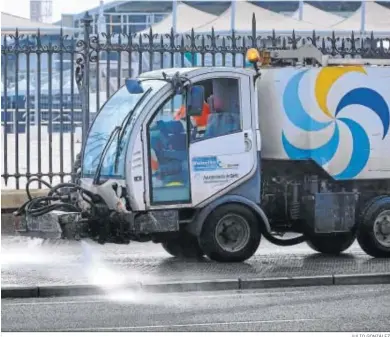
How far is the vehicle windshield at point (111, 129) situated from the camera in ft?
46.3

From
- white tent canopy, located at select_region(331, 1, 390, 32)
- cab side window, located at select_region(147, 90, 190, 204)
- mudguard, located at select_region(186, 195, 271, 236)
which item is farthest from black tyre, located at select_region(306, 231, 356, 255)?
white tent canopy, located at select_region(331, 1, 390, 32)

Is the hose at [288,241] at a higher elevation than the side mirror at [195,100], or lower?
lower

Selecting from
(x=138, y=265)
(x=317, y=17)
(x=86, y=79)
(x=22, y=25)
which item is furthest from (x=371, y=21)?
(x=138, y=265)

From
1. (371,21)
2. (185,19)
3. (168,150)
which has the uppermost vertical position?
(185,19)

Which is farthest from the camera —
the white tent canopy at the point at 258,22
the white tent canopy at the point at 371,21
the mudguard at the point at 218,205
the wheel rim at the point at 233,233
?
the white tent canopy at the point at 371,21

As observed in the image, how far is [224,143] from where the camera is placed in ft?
46.9

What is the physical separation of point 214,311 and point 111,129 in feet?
12.7

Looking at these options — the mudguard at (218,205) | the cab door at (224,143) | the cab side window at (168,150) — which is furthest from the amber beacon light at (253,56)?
the mudguard at (218,205)

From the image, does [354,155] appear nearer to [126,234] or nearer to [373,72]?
[373,72]

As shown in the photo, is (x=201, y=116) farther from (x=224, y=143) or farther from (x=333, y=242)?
(x=333, y=242)

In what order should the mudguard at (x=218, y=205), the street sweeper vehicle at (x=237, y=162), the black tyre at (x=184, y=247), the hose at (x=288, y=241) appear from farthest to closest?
the hose at (x=288, y=241) < the black tyre at (x=184, y=247) < the mudguard at (x=218, y=205) < the street sweeper vehicle at (x=237, y=162)

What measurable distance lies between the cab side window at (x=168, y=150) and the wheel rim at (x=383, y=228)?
2315 mm

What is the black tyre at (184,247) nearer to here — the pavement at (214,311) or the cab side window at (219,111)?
the cab side window at (219,111)

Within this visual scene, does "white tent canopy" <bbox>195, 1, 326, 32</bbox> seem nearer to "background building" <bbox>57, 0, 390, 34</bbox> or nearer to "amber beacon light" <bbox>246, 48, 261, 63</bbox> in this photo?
"background building" <bbox>57, 0, 390, 34</bbox>
